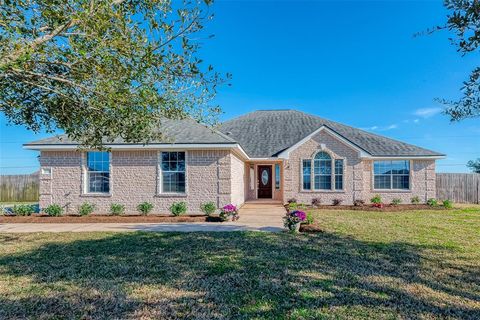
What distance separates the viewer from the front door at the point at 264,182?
20641 mm

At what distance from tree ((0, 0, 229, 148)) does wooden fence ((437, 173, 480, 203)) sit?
20617 millimetres

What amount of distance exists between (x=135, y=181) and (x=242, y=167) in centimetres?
703

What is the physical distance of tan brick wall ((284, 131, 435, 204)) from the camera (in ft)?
54.6

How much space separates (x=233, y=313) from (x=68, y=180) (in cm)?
1247

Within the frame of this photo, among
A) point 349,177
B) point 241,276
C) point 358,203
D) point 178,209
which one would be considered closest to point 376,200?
point 358,203

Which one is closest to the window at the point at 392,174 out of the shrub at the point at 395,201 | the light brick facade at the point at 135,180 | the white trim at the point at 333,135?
the shrub at the point at 395,201

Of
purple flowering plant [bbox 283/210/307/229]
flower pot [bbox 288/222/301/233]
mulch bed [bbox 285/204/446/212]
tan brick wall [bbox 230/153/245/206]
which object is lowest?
mulch bed [bbox 285/204/446/212]

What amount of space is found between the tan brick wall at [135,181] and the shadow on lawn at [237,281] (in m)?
5.34

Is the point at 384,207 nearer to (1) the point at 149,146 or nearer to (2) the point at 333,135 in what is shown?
(2) the point at 333,135

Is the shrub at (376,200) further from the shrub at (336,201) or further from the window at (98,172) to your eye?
the window at (98,172)

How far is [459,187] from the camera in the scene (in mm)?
20297

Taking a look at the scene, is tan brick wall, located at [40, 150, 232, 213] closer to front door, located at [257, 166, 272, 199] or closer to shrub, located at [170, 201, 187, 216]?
shrub, located at [170, 201, 187, 216]

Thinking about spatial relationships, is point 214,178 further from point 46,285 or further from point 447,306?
point 447,306

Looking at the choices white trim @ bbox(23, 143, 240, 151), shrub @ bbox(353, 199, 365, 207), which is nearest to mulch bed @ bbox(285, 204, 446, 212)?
shrub @ bbox(353, 199, 365, 207)
